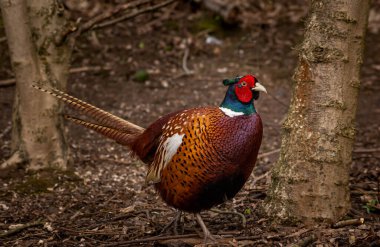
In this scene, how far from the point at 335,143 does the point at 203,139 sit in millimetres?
775

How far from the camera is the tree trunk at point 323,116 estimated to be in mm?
3430

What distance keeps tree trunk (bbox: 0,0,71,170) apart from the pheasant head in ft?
5.55

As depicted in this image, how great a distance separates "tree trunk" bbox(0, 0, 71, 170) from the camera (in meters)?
4.55

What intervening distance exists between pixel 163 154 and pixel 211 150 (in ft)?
1.31

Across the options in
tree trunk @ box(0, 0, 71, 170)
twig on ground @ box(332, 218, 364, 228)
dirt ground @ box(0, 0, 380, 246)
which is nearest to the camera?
twig on ground @ box(332, 218, 364, 228)

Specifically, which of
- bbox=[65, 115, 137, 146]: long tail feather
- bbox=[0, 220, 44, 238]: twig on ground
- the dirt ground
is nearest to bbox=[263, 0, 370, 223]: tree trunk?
the dirt ground

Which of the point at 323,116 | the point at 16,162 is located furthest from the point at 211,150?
the point at 16,162

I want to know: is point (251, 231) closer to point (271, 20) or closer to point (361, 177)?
point (361, 177)

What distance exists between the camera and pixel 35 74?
4.64 meters

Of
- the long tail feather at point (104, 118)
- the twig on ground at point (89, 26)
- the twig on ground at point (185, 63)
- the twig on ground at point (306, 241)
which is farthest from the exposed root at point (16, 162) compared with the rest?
the twig on ground at point (185, 63)

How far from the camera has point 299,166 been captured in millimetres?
3574

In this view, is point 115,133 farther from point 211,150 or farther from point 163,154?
point 211,150

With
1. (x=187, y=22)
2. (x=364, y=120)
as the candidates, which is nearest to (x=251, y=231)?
(x=364, y=120)

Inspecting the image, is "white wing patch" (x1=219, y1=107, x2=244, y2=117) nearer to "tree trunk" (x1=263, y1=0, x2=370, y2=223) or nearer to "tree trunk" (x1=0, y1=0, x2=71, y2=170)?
"tree trunk" (x1=263, y1=0, x2=370, y2=223)
